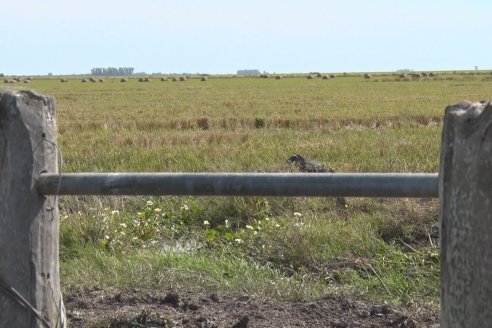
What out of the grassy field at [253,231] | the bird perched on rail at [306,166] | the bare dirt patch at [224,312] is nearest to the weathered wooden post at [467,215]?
the bare dirt patch at [224,312]

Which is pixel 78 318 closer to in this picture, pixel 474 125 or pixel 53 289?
pixel 53 289

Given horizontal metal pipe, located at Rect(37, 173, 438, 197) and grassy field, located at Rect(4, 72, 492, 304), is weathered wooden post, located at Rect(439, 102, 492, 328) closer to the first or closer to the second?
horizontal metal pipe, located at Rect(37, 173, 438, 197)

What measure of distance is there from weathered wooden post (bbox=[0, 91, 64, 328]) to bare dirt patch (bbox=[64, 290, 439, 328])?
1.02 m

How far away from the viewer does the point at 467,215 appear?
6.06 ft

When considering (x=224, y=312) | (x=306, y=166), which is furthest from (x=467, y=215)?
(x=306, y=166)

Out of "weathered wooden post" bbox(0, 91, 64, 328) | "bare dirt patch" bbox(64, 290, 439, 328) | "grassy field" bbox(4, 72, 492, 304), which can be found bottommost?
"grassy field" bbox(4, 72, 492, 304)

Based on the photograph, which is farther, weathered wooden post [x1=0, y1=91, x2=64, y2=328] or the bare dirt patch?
the bare dirt patch

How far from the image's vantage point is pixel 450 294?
192 centimetres

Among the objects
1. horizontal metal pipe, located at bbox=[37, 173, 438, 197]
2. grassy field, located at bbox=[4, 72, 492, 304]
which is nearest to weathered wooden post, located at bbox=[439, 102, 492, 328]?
horizontal metal pipe, located at bbox=[37, 173, 438, 197]

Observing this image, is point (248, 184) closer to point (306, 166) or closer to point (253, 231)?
point (253, 231)

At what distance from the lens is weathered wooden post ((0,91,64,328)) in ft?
8.07

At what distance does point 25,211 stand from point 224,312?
5.08 feet

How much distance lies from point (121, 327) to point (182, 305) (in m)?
0.48

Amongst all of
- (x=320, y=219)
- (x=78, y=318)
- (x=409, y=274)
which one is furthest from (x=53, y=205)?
(x=320, y=219)
